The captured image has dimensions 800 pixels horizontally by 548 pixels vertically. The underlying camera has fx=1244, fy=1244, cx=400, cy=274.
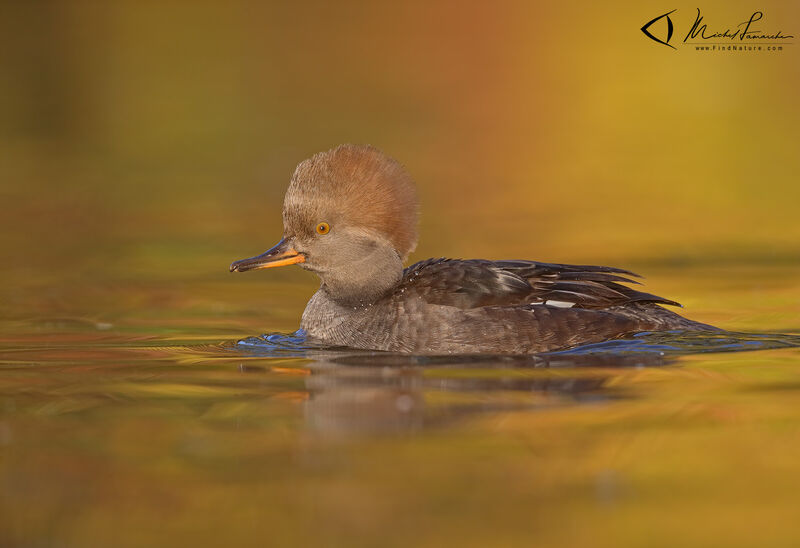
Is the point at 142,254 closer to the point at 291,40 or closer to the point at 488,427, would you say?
the point at 488,427

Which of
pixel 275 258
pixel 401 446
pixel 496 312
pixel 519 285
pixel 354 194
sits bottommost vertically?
pixel 401 446

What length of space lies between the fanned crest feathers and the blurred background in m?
1.36

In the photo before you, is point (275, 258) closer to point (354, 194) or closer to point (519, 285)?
point (354, 194)

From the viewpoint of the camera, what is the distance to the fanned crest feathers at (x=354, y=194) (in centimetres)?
838

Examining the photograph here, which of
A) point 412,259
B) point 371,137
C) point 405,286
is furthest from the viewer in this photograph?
point 371,137

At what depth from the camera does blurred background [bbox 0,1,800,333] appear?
1231 cm

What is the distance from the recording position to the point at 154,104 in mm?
25609

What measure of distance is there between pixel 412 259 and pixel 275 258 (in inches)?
159

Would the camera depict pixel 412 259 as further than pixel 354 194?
Yes

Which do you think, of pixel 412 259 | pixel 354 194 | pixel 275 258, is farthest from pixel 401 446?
pixel 412 259

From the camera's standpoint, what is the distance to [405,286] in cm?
866

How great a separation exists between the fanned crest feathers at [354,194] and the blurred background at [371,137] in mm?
1361
